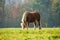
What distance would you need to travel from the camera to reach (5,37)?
9.19 feet

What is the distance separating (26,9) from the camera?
3363mm

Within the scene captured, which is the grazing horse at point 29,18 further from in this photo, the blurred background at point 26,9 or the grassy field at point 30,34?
the grassy field at point 30,34

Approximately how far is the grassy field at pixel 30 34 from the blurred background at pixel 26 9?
120mm

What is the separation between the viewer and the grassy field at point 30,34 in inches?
109

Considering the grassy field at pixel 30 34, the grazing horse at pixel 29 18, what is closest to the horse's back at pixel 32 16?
the grazing horse at pixel 29 18

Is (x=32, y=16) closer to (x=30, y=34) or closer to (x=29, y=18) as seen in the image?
(x=29, y=18)

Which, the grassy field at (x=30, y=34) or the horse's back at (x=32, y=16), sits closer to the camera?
the grassy field at (x=30, y=34)

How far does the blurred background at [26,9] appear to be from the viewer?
3307mm

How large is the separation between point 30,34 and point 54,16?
2.16ft

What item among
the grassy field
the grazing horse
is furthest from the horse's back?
the grassy field

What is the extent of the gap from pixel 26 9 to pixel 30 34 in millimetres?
546

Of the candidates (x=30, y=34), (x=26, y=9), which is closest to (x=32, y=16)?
(x=26, y=9)

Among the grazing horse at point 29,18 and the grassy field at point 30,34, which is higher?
the grazing horse at point 29,18

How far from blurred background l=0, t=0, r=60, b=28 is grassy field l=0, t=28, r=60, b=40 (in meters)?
0.12
